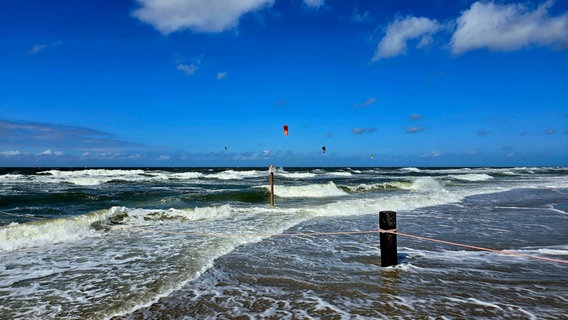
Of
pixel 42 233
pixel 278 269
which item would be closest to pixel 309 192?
pixel 42 233

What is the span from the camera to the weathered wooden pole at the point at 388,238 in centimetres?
620

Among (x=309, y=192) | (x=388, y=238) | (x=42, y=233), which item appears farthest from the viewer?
(x=309, y=192)

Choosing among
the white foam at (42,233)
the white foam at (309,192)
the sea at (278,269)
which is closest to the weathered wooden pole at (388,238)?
the sea at (278,269)

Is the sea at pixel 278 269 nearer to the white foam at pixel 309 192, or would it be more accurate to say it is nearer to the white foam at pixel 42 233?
the white foam at pixel 42 233

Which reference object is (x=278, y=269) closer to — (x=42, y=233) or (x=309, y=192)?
(x=42, y=233)

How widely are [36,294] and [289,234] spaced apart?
18.9 feet

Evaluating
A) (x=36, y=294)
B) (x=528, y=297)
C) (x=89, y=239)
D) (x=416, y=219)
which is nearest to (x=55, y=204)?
(x=89, y=239)

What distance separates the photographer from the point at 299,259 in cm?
706

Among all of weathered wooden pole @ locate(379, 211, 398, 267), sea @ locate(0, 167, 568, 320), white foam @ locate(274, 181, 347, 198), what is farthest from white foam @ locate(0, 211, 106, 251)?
white foam @ locate(274, 181, 347, 198)

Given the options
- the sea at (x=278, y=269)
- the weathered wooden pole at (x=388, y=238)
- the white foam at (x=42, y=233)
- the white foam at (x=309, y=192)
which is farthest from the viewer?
the white foam at (x=309, y=192)

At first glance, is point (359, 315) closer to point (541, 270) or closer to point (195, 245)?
A: point (541, 270)

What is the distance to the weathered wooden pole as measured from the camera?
6.20 m

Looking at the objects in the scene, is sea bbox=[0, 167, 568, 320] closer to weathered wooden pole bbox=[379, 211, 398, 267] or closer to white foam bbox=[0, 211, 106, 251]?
white foam bbox=[0, 211, 106, 251]

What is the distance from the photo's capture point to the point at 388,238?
20.6ft
